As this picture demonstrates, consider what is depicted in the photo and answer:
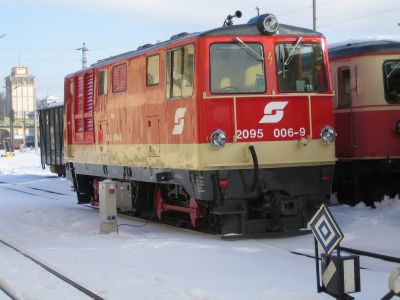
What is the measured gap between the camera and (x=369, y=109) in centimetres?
1196

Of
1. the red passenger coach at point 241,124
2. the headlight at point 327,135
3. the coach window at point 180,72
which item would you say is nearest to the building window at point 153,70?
the red passenger coach at point 241,124

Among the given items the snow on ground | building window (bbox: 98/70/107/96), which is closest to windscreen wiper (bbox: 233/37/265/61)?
the snow on ground

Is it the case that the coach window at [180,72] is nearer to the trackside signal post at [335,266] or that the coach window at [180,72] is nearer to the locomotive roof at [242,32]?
the locomotive roof at [242,32]

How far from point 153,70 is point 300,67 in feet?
8.26

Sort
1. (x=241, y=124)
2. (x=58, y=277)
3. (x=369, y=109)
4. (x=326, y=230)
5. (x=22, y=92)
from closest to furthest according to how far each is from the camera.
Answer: (x=326, y=230) → (x=58, y=277) → (x=241, y=124) → (x=369, y=109) → (x=22, y=92)

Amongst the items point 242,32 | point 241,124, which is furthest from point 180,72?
point 241,124

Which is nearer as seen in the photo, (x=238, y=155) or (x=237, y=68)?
(x=238, y=155)

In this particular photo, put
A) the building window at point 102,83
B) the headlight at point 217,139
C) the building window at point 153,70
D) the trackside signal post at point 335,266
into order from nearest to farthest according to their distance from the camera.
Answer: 1. the trackside signal post at point 335,266
2. the headlight at point 217,139
3. the building window at point 153,70
4. the building window at point 102,83

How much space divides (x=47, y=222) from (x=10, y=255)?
355cm

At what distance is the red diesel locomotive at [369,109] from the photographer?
11922mm

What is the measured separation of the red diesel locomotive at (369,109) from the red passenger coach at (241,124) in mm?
2253

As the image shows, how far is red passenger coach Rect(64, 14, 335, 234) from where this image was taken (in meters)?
9.29

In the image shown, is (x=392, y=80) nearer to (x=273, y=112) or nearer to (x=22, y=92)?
(x=273, y=112)

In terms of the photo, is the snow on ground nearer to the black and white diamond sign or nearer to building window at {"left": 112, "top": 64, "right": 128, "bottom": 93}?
the black and white diamond sign
